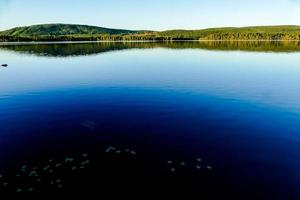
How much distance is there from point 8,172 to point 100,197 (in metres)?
6.50

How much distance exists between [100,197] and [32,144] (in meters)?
9.52

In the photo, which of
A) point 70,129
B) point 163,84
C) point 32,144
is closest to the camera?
point 32,144

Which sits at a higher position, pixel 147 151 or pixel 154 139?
pixel 154 139

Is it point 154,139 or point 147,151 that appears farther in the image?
point 154,139

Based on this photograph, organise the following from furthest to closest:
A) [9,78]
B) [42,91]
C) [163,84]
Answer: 1. [9,78]
2. [163,84]
3. [42,91]

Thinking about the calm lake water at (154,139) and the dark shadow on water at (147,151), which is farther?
the calm lake water at (154,139)

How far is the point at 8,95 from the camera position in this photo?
130ft

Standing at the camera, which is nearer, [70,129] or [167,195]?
[167,195]

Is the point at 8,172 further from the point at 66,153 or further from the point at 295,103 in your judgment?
the point at 295,103

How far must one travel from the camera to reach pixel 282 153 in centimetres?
2055

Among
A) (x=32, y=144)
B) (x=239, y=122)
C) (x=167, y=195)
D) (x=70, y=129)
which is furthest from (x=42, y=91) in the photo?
(x=167, y=195)

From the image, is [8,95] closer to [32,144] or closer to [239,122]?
[32,144]

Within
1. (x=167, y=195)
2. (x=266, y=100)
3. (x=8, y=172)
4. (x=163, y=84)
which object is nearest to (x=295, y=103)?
(x=266, y=100)

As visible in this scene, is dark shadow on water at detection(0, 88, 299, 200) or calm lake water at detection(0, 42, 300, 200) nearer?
dark shadow on water at detection(0, 88, 299, 200)
